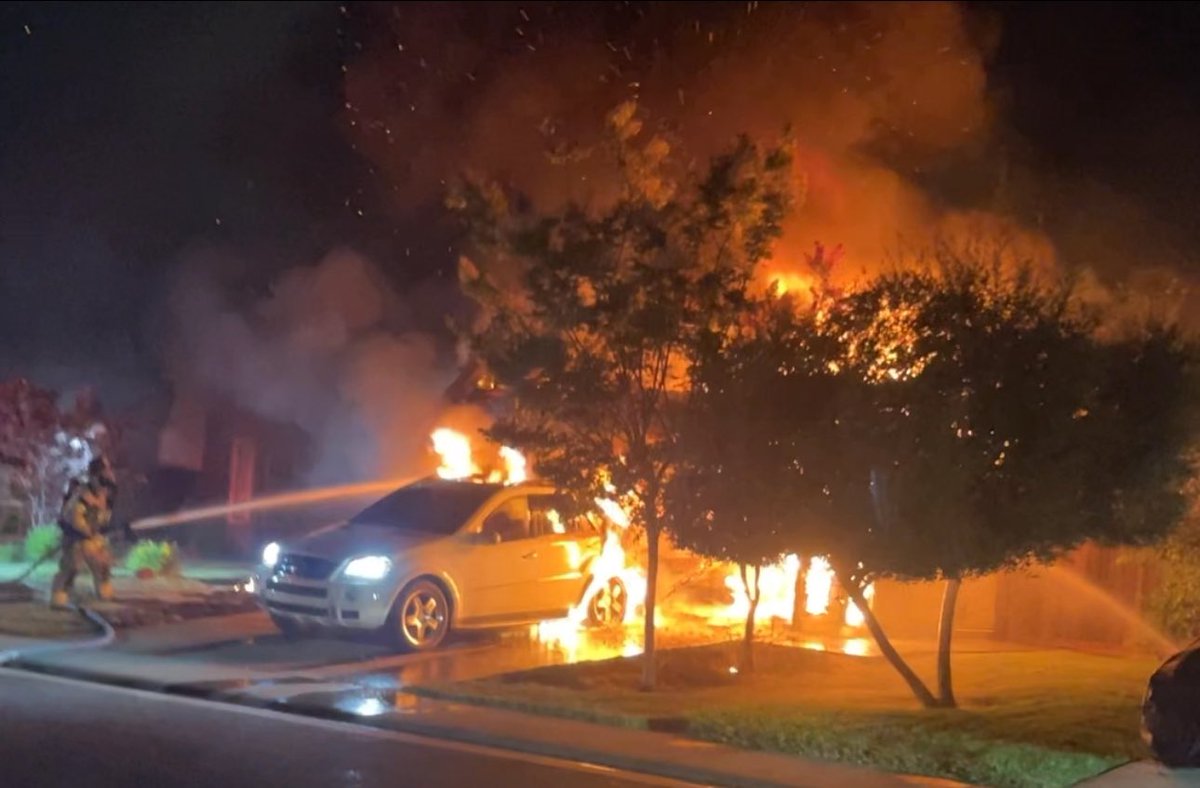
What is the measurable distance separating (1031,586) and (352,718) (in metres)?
7.26

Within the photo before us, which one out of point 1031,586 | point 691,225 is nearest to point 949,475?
point 691,225

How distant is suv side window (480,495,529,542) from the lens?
533 inches

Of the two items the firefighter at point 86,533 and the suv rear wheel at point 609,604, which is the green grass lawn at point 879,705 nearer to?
the suv rear wheel at point 609,604

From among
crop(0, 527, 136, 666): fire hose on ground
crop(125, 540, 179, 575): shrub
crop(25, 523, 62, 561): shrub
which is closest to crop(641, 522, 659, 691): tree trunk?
crop(0, 527, 136, 666): fire hose on ground

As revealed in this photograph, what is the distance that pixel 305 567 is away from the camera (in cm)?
1266

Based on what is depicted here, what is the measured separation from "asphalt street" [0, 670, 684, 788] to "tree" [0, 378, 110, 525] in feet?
28.9

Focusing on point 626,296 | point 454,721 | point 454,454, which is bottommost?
point 454,721

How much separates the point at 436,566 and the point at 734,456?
401 centimetres

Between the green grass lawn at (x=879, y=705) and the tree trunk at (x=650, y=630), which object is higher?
the tree trunk at (x=650, y=630)

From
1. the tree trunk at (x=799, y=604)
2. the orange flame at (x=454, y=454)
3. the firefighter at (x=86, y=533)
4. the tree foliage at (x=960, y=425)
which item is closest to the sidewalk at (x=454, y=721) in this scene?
the tree foliage at (x=960, y=425)

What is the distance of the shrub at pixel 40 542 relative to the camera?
57.8 feet

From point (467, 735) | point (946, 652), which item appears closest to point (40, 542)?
point (467, 735)

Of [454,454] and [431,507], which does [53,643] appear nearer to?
[431,507]

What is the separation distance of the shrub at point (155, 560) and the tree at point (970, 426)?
31.6ft
